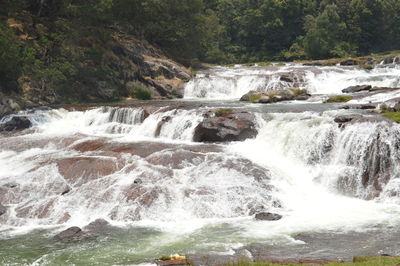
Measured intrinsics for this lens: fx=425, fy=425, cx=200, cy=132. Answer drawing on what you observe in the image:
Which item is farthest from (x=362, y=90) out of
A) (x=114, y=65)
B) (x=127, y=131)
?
(x=114, y=65)

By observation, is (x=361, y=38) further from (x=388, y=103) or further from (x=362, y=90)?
(x=388, y=103)

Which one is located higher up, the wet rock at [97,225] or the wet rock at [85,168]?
A: the wet rock at [85,168]

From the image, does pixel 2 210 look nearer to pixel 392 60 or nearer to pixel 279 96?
pixel 279 96

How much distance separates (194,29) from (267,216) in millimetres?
37230

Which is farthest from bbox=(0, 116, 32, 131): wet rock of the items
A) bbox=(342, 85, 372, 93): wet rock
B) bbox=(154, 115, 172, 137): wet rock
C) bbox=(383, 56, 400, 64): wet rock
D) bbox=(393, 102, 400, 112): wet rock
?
bbox=(383, 56, 400, 64): wet rock

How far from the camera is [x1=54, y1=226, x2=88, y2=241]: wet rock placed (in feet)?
40.3

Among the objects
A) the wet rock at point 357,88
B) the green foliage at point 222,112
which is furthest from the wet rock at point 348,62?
the green foliage at point 222,112

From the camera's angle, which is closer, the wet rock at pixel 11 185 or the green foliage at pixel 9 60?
the wet rock at pixel 11 185

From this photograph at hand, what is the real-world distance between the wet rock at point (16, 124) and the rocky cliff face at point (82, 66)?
12.7ft

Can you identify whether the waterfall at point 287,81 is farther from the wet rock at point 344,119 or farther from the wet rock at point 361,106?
the wet rock at point 344,119

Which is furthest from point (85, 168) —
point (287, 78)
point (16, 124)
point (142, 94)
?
point (287, 78)

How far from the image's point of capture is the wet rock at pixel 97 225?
13102 millimetres

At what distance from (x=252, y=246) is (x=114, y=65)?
3070 cm

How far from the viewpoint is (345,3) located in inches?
2766
